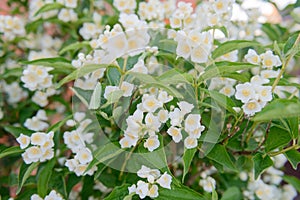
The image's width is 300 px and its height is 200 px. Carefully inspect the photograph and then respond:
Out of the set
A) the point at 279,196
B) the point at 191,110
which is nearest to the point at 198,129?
the point at 191,110

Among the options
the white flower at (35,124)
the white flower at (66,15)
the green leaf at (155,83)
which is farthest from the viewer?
the white flower at (66,15)

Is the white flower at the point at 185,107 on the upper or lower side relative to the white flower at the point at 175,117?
upper

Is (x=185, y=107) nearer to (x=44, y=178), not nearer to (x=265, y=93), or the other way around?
(x=265, y=93)

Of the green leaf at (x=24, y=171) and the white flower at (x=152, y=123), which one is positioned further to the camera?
the green leaf at (x=24, y=171)

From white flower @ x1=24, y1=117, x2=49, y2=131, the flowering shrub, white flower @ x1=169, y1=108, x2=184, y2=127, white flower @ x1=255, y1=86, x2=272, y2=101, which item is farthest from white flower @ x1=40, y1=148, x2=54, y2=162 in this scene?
white flower @ x1=255, y1=86, x2=272, y2=101

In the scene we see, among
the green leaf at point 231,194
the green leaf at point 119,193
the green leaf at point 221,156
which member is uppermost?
the green leaf at point 221,156

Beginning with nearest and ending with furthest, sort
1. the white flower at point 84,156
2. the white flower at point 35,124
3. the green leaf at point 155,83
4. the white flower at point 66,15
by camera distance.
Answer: the green leaf at point 155,83
the white flower at point 84,156
the white flower at point 35,124
the white flower at point 66,15

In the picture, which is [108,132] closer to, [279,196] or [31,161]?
[31,161]

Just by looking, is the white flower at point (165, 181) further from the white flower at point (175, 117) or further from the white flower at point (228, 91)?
the white flower at point (228, 91)

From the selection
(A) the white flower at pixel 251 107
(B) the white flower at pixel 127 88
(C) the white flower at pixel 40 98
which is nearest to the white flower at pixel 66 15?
(C) the white flower at pixel 40 98
